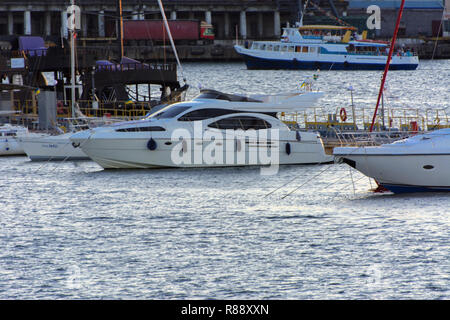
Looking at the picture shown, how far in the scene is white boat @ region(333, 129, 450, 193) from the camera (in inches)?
1272

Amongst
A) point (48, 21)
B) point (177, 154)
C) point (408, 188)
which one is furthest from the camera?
point (48, 21)

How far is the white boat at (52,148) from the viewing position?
147 feet

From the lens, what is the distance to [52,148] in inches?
1768

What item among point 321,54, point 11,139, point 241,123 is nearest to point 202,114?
point 241,123

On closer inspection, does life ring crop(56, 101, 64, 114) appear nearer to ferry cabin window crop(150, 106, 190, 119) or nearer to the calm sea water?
the calm sea water

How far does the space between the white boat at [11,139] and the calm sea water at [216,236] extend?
413 cm

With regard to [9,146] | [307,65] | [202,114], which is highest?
[202,114]

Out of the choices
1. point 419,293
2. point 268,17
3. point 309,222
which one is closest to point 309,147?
point 309,222

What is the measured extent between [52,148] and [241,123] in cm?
968

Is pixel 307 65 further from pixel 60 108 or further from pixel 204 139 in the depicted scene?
pixel 204 139

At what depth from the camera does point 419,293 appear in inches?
894

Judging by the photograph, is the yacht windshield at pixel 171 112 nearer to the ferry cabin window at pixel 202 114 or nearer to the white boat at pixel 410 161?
the ferry cabin window at pixel 202 114

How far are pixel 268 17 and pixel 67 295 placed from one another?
14124cm
